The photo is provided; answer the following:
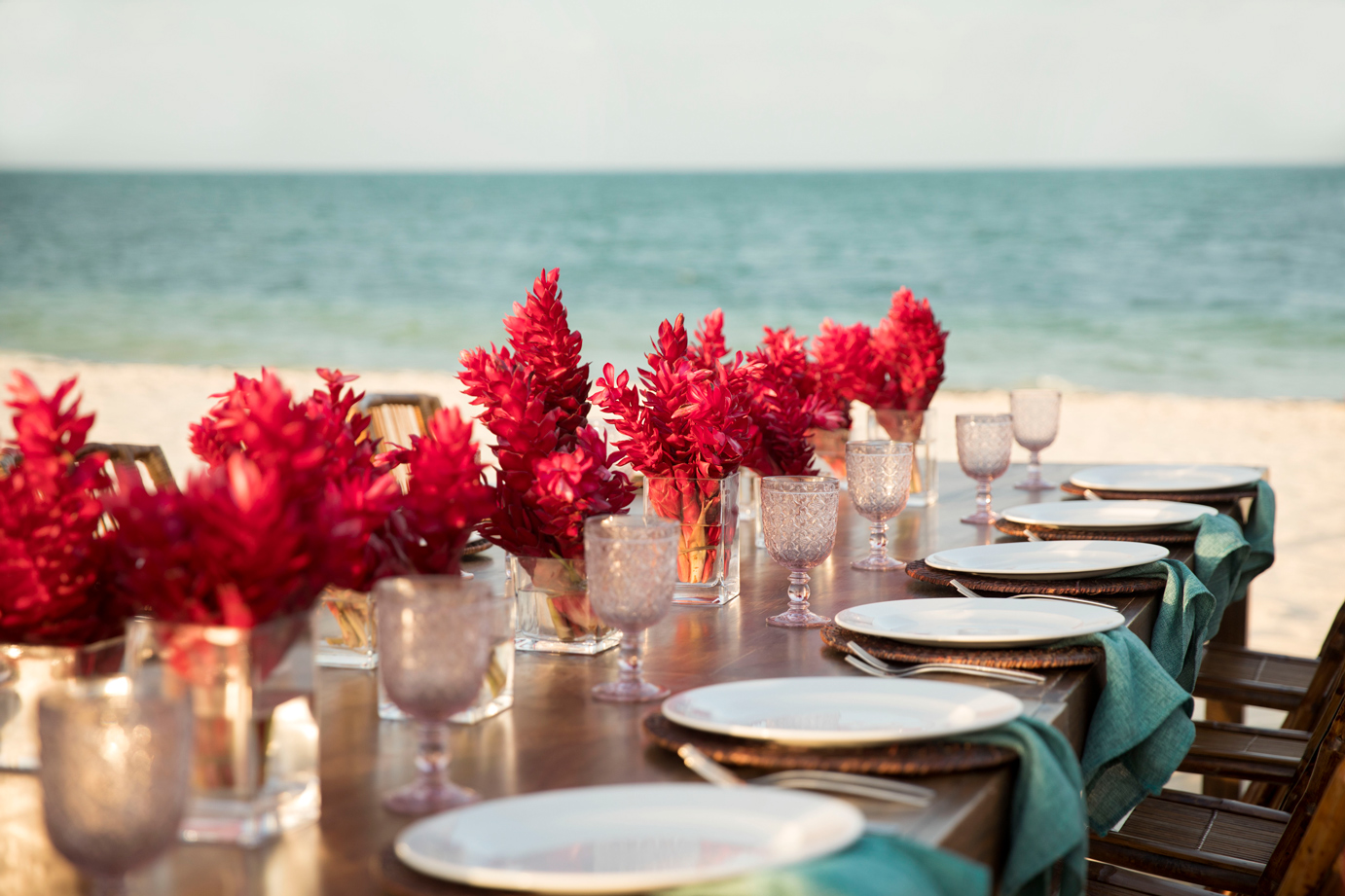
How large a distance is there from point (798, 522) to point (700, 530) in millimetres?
175

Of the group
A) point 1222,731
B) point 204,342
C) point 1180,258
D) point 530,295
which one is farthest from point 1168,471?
point 1180,258

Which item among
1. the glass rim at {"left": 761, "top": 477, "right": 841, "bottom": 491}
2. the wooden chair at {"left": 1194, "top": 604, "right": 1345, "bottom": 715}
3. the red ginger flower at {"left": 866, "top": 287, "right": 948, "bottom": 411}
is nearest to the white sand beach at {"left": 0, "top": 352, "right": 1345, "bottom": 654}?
the wooden chair at {"left": 1194, "top": 604, "right": 1345, "bottom": 715}

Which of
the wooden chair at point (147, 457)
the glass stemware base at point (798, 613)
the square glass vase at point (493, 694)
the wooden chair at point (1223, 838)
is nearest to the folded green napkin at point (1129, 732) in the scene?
the wooden chair at point (1223, 838)

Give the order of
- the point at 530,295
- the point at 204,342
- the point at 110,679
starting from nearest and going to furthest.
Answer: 1. the point at 110,679
2. the point at 530,295
3. the point at 204,342

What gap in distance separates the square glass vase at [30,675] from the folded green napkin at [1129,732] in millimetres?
848

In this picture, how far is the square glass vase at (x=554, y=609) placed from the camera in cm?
126

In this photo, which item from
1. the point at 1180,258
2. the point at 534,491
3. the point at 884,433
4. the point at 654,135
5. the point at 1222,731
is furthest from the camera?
the point at 654,135

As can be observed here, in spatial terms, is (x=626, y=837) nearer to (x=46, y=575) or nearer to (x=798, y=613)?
(x=46, y=575)

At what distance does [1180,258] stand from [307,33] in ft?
55.6

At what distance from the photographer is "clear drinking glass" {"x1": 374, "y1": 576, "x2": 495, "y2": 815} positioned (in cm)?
83

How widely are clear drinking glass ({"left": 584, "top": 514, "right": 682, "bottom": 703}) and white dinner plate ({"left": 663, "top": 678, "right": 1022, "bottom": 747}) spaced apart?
0.08 metres

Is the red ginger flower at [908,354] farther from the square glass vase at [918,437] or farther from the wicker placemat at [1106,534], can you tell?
the wicker placemat at [1106,534]

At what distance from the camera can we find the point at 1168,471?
8.09ft

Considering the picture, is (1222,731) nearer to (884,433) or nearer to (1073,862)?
(884,433)
